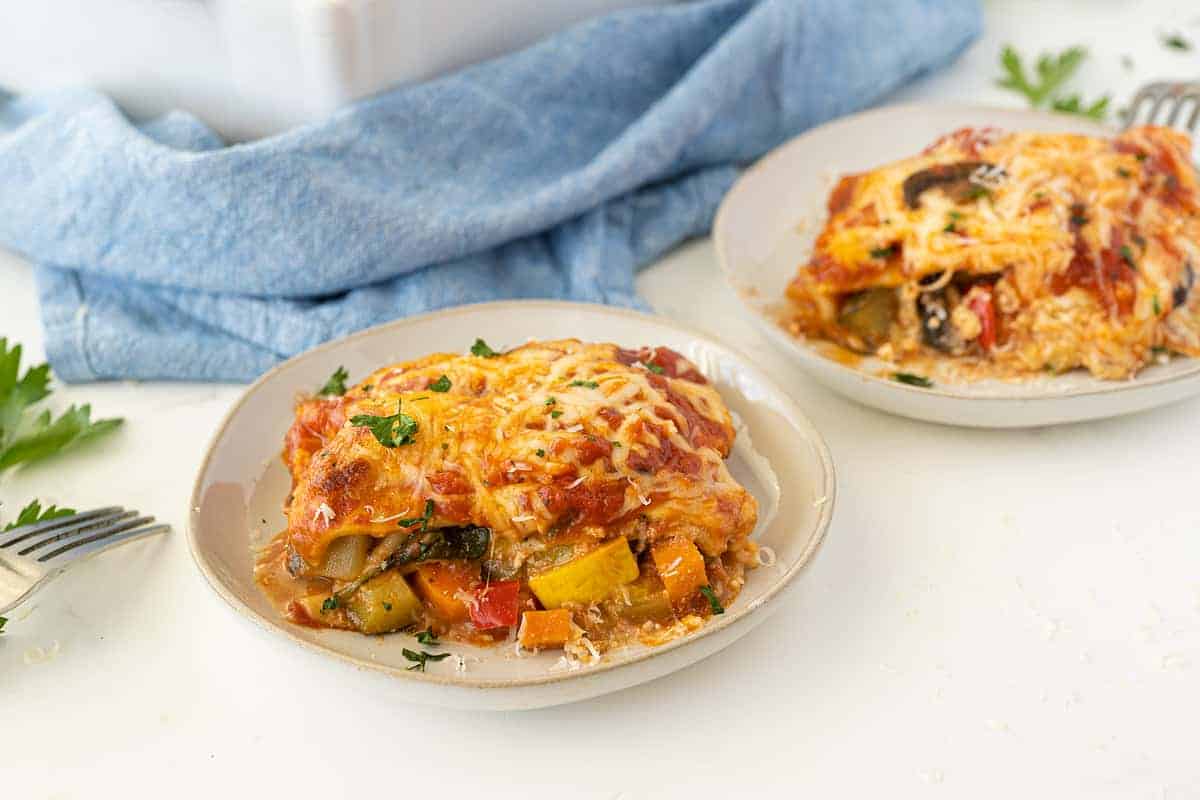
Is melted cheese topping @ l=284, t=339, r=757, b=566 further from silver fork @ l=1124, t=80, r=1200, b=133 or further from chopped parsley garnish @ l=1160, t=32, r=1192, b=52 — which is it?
chopped parsley garnish @ l=1160, t=32, r=1192, b=52

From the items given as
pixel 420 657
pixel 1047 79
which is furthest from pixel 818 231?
pixel 420 657

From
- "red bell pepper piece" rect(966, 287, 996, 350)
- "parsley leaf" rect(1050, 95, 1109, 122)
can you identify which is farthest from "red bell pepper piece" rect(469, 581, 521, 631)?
"parsley leaf" rect(1050, 95, 1109, 122)

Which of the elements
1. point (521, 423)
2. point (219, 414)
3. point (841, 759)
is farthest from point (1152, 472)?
point (219, 414)

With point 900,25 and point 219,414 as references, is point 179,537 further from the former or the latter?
point 900,25

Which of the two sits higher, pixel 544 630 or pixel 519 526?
pixel 519 526

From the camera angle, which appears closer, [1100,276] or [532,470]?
[532,470]

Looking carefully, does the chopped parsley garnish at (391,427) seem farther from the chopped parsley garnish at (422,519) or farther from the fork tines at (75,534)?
the fork tines at (75,534)

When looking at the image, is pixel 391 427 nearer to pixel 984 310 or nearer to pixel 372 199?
pixel 372 199
